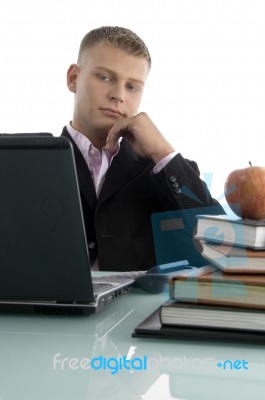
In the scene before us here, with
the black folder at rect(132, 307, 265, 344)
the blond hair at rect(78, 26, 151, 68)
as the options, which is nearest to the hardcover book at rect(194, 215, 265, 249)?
the black folder at rect(132, 307, 265, 344)

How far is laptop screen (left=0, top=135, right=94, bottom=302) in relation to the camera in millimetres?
619

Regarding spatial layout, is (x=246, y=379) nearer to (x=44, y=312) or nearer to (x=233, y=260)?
(x=233, y=260)

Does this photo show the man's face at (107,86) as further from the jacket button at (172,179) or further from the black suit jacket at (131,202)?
the jacket button at (172,179)

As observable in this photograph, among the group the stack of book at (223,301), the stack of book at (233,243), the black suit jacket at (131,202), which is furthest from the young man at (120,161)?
the stack of book at (223,301)

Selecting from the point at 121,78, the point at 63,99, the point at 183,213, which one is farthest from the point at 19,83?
the point at 183,213

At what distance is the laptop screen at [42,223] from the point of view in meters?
0.62

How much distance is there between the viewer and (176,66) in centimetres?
303

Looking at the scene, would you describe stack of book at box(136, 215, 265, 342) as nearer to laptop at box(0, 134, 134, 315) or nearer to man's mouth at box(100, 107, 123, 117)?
laptop at box(0, 134, 134, 315)

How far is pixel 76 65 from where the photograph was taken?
1.85 meters

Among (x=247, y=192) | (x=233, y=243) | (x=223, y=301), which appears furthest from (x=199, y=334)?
(x=247, y=192)

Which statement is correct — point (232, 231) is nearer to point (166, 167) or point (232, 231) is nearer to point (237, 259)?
point (237, 259)

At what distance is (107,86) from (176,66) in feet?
4.82

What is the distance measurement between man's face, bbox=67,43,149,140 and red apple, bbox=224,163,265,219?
866 millimetres

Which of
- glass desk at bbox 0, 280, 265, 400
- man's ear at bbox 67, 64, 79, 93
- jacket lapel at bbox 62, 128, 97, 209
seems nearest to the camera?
glass desk at bbox 0, 280, 265, 400
